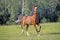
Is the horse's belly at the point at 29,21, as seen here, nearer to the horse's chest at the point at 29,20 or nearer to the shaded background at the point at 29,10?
the horse's chest at the point at 29,20

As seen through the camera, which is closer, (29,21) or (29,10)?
(29,21)

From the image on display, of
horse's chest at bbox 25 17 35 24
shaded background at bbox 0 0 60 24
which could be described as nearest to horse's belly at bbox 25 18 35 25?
horse's chest at bbox 25 17 35 24

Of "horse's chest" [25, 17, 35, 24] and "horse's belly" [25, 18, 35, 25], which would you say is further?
"horse's belly" [25, 18, 35, 25]

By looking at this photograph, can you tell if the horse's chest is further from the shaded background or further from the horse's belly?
the shaded background

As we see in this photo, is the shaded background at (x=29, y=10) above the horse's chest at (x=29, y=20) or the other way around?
the other way around

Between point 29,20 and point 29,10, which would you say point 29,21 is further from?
point 29,10

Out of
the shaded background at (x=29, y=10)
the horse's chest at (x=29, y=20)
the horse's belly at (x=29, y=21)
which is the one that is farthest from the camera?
the shaded background at (x=29, y=10)

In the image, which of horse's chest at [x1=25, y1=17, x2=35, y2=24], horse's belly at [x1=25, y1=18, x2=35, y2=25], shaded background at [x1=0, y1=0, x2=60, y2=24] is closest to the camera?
horse's chest at [x1=25, y1=17, x2=35, y2=24]

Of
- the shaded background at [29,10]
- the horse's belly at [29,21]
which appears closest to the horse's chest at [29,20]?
the horse's belly at [29,21]

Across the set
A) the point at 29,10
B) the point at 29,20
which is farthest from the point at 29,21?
the point at 29,10

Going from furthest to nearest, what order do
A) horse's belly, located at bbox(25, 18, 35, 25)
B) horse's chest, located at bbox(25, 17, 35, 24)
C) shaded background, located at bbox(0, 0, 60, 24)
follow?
shaded background, located at bbox(0, 0, 60, 24), horse's belly, located at bbox(25, 18, 35, 25), horse's chest, located at bbox(25, 17, 35, 24)

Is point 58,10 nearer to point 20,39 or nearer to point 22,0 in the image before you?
point 22,0

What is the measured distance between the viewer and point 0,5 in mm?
58969

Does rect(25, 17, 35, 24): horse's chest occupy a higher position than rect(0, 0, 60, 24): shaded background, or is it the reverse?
rect(25, 17, 35, 24): horse's chest
